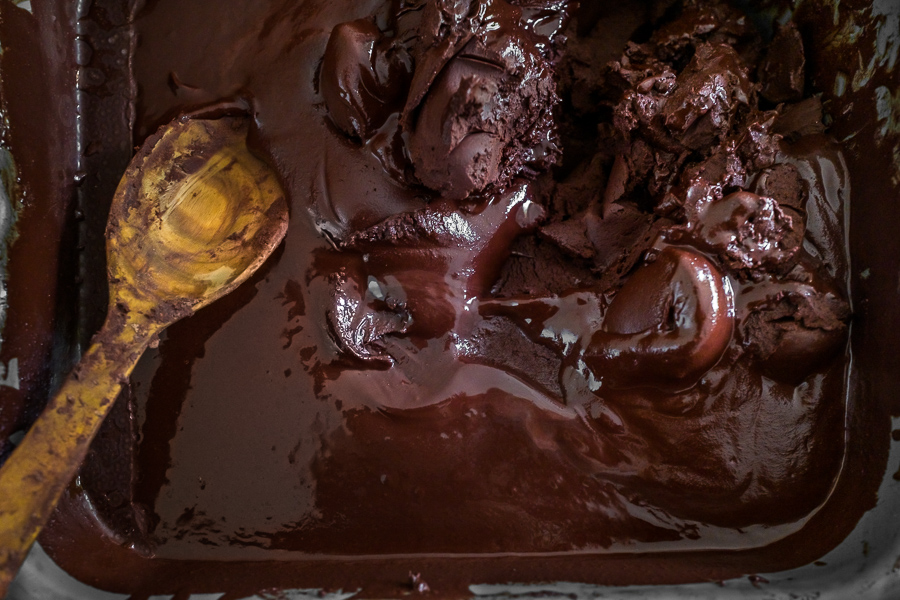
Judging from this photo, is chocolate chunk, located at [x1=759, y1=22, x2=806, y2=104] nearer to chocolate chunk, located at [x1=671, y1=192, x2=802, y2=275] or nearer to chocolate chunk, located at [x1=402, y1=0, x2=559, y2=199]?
chocolate chunk, located at [x1=671, y1=192, x2=802, y2=275]

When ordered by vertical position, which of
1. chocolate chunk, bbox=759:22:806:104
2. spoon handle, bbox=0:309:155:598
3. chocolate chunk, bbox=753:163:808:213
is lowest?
spoon handle, bbox=0:309:155:598

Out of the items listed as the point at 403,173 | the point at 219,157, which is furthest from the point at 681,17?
the point at 219,157

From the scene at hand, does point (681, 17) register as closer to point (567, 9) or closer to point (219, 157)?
point (567, 9)

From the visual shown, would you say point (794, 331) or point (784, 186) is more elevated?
point (784, 186)

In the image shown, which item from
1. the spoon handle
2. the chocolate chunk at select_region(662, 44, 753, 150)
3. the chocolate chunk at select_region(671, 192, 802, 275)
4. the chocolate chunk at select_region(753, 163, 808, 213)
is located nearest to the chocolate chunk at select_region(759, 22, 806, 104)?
the chocolate chunk at select_region(662, 44, 753, 150)

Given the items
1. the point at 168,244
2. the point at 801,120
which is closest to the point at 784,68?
the point at 801,120

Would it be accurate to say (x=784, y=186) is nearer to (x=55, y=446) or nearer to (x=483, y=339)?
(x=483, y=339)

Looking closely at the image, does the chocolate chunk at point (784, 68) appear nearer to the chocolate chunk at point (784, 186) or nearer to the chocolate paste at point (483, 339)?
the chocolate paste at point (483, 339)
